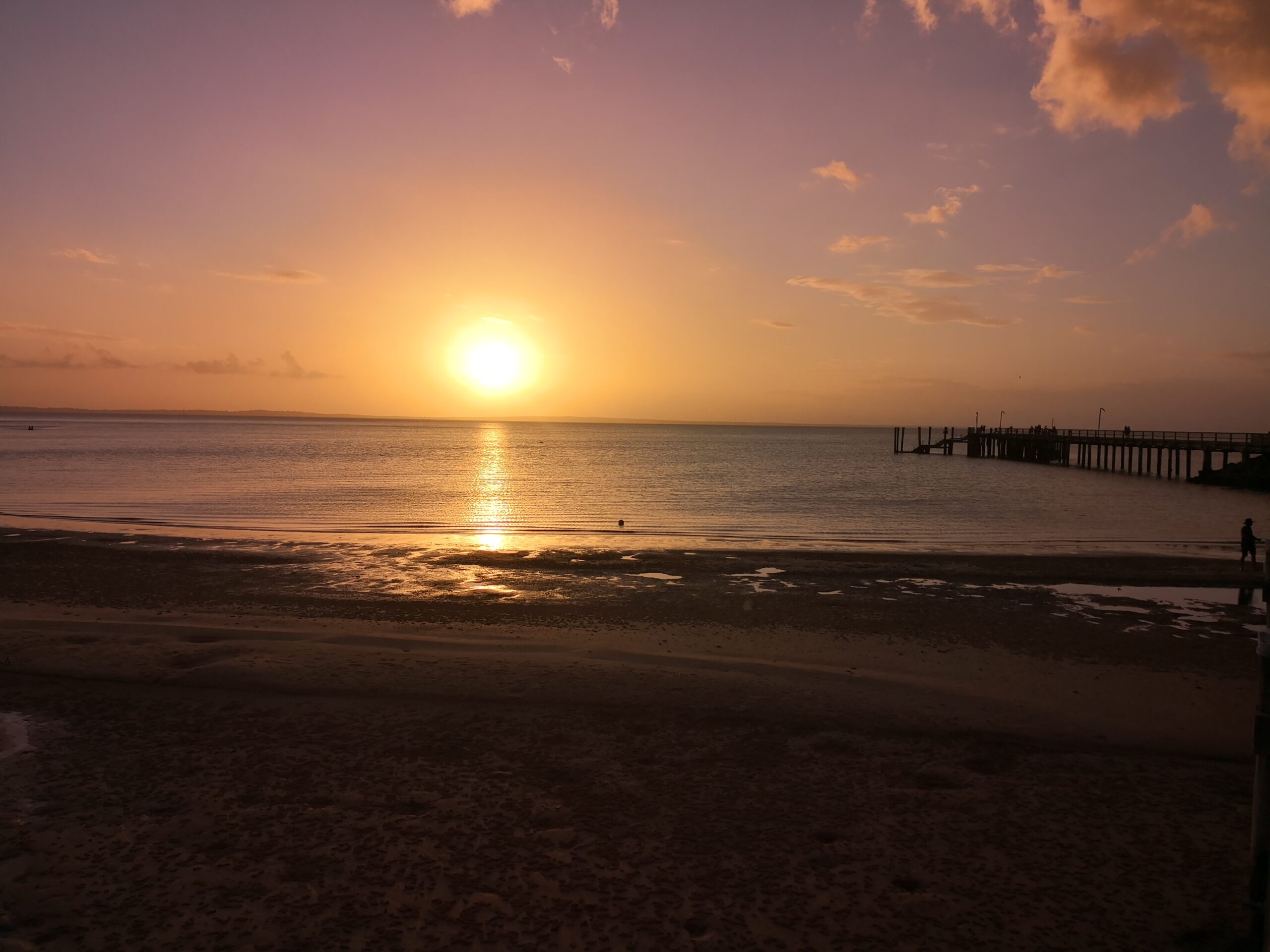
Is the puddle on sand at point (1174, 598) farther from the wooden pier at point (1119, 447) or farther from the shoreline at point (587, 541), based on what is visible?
the wooden pier at point (1119, 447)

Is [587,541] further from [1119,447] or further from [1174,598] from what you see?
[1119,447]

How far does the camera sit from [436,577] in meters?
19.4

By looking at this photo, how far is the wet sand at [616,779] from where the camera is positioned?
5363 mm

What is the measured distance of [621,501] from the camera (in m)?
44.9

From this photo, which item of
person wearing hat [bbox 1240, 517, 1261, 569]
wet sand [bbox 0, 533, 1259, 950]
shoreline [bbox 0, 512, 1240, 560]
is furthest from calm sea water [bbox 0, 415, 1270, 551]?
wet sand [bbox 0, 533, 1259, 950]

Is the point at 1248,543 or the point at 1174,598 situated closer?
the point at 1174,598

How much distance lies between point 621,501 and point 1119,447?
76588 millimetres

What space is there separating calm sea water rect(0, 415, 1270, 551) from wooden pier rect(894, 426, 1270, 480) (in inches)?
134

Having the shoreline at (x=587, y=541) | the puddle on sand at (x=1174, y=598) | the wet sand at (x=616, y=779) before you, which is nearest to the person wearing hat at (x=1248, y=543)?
the shoreline at (x=587, y=541)

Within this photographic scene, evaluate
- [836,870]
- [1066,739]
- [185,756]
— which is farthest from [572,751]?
[1066,739]

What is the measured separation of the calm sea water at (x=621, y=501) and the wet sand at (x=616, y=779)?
1320cm

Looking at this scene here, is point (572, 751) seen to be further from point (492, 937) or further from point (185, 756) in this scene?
point (185, 756)

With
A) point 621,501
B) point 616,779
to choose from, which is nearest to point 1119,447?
point 621,501

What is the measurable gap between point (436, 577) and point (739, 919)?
15.2 meters
